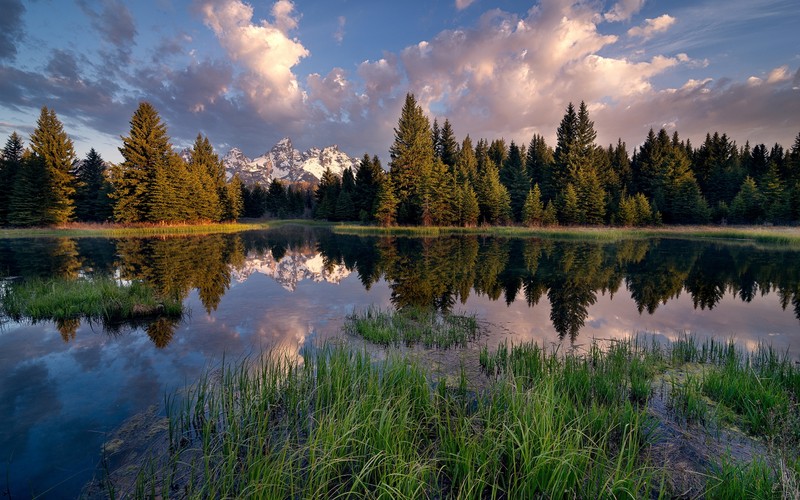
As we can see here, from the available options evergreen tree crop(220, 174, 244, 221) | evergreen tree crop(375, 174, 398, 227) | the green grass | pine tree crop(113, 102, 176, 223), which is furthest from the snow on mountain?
evergreen tree crop(220, 174, 244, 221)

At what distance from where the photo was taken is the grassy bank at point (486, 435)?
135 inches

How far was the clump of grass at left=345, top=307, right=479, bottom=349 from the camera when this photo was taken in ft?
30.7

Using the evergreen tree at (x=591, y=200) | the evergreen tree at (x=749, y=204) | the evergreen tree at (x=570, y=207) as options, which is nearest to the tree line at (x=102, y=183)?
the evergreen tree at (x=570, y=207)

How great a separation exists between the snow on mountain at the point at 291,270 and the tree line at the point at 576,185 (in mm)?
27489

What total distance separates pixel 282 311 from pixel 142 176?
174ft

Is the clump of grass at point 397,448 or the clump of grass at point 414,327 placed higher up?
the clump of grass at point 397,448

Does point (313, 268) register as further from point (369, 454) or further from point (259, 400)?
point (369, 454)

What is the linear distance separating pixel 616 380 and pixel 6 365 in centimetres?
1238

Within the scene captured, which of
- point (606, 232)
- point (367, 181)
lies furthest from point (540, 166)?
point (367, 181)

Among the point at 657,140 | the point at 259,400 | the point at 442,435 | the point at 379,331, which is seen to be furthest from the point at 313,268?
the point at 657,140

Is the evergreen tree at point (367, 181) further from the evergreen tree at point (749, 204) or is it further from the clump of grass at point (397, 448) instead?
the clump of grass at point (397, 448)

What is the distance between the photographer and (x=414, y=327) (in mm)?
10430

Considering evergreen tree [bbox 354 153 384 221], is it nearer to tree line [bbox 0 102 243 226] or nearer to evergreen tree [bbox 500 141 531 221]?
evergreen tree [bbox 500 141 531 221]

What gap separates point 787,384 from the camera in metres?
6.30
